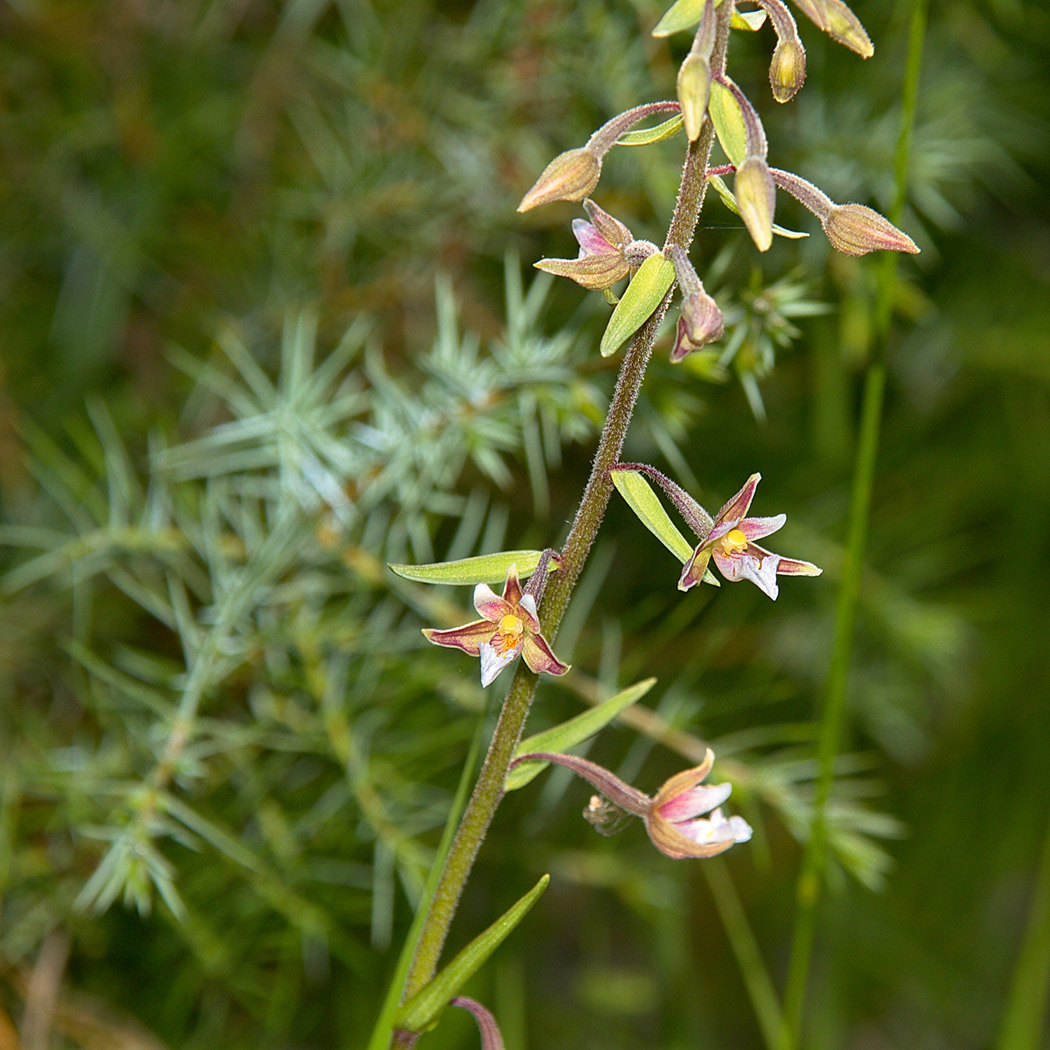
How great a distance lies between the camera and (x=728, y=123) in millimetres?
594

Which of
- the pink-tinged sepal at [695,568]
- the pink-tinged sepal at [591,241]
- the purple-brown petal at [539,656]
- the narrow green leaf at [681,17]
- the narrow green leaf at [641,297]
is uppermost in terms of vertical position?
the narrow green leaf at [681,17]

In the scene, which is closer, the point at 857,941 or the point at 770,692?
the point at 770,692

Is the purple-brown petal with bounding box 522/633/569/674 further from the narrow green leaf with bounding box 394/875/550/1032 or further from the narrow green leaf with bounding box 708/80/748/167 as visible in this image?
the narrow green leaf with bounding box 708/80/748/167

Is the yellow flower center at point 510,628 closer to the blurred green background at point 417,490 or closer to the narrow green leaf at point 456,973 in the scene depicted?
the narrow green leaf at point 456,973

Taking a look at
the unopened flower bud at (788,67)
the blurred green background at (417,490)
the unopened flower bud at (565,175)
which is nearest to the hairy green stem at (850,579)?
the blurred green background at (417,490)

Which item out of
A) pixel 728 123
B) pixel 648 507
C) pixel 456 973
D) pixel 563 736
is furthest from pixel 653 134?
pixel 456 973

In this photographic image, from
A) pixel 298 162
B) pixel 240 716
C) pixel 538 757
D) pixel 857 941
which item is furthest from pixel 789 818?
pixel 298 162

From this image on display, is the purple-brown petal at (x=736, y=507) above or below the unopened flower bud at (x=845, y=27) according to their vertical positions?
below

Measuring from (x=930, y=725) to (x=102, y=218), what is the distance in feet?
5.48

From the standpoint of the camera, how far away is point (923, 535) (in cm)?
161

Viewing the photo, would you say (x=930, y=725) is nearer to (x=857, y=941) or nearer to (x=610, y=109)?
(x=857, y=941)

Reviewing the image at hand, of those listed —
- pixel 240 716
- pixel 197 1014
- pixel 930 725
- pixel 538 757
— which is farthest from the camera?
pixel 930 725

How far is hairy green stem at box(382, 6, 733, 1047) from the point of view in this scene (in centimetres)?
59

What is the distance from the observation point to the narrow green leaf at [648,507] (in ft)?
1.98
